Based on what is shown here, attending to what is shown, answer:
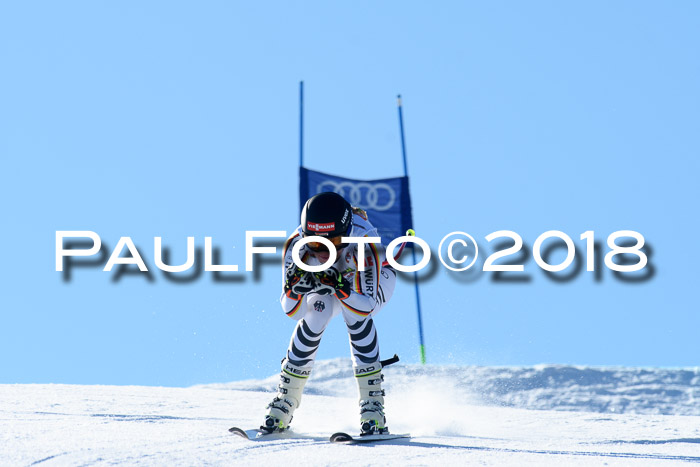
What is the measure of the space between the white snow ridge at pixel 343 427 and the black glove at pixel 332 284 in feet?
3.13

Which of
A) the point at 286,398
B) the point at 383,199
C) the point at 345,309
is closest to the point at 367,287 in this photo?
the point at 345,309

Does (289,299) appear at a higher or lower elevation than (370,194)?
lower

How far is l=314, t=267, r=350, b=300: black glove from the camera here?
20.2 ft

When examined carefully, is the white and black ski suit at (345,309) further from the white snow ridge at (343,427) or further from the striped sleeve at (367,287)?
the white snow ridge at (343,427)

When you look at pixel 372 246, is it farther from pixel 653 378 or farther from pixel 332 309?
pixel 653 378

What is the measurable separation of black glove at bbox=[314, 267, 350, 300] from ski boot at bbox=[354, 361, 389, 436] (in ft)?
1.88

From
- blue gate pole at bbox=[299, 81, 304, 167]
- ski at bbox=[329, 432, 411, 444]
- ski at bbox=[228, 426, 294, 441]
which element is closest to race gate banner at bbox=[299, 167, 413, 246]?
blue gate pole at bbox=[299, 81, 304, 167]

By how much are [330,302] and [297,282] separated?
32cm

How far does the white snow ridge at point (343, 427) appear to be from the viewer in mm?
5301

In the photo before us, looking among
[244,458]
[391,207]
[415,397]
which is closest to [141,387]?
[415,397]

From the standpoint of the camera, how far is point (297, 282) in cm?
617

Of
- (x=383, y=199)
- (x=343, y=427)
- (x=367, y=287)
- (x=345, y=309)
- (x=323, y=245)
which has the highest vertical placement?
(x=383, y=199)

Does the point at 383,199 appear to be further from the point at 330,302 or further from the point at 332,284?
the point at 332,284

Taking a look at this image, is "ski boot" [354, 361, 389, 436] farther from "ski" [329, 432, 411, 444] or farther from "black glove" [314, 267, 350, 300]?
"black glove" [314, 267, 350, 300]
